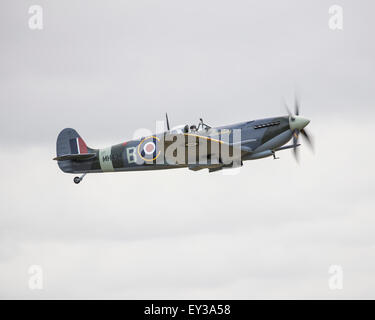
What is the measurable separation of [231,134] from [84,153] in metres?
8.31

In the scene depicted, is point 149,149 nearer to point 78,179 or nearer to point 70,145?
point 78,179

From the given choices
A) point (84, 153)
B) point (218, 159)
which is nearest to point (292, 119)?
point (218, 159)

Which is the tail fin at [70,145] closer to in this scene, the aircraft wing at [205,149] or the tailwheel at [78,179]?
the tailwheel at [78,179]

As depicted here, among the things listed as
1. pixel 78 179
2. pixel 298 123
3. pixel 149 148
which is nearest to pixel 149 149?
pixel 149 148

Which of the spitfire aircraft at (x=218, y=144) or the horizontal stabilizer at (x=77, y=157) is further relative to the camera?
the horizontal stabilizer at (x=77, y=157)

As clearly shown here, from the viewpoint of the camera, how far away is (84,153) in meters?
45.4

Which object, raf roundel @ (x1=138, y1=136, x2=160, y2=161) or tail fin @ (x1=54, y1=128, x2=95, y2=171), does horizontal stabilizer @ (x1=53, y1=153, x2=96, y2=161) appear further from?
raf roundel @ (x1=138, y1=136, x2=160, y2=161)

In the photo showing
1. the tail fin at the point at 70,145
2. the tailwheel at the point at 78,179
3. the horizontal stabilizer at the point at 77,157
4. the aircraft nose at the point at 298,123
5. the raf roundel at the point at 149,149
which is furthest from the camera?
the tail fin at the point at 70,145

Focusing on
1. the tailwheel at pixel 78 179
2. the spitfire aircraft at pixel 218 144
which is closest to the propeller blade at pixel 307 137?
the spitfire aircraft at pixel 218 144

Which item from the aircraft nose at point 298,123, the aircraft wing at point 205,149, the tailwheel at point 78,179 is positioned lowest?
the tailwheel at point 78,179

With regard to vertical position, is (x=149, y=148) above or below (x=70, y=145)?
below

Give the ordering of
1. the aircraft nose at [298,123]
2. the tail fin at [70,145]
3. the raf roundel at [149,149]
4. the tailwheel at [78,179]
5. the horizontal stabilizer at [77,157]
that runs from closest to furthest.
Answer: the aircraft nose at [298,123] < the raf roundel at [149,149] < the horizontal stabilizer at [77,157] < the tailwheel at [78,179] < the tail fin at [70,145]
